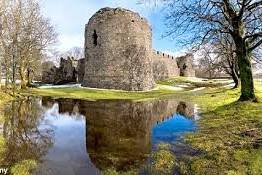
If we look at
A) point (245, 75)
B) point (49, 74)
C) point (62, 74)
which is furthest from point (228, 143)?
point (49, 74)

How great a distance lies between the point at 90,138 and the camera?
10812 mm

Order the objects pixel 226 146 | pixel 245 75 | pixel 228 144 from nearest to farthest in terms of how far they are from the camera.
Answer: pixel 226 146
pixel 228 144
pixel 245 75

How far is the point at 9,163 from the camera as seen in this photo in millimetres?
7477

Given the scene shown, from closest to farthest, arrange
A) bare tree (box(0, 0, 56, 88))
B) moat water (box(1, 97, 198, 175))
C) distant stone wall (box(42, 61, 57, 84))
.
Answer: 1. moat water (box(1, 97, 198, 175))
2. bare tree (box(0, 0, 56, 88))
3. distant stone wall (box(42, 61, 57, 84))

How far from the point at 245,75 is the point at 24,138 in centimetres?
1273

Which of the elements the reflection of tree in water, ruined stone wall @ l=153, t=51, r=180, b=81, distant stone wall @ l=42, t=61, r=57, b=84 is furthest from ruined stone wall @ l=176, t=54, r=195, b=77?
the reflection of tree in water

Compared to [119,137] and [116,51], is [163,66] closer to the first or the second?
[116,51]

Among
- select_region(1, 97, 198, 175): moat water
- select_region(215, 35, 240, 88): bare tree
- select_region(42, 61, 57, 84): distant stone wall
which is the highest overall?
select_region(215, 35, 240, 88): bare tree

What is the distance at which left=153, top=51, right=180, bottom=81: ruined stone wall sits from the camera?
193 feet

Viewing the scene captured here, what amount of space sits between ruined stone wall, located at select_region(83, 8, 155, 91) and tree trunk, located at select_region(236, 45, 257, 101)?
59.8 ft

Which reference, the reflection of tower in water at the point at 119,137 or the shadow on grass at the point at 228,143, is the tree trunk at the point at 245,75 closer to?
the shadow on grass at the point at 228,143

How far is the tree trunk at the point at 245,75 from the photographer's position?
18006 mm

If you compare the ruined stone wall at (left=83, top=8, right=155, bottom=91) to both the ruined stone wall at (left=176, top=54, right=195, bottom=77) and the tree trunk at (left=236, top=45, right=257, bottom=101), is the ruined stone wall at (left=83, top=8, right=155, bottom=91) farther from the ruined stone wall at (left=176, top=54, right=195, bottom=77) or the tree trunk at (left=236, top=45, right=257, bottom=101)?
the ruined stone wall at (left=176, top=54, right=195, bottom=77)

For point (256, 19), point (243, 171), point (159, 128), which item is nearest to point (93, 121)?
point (159, 128)
